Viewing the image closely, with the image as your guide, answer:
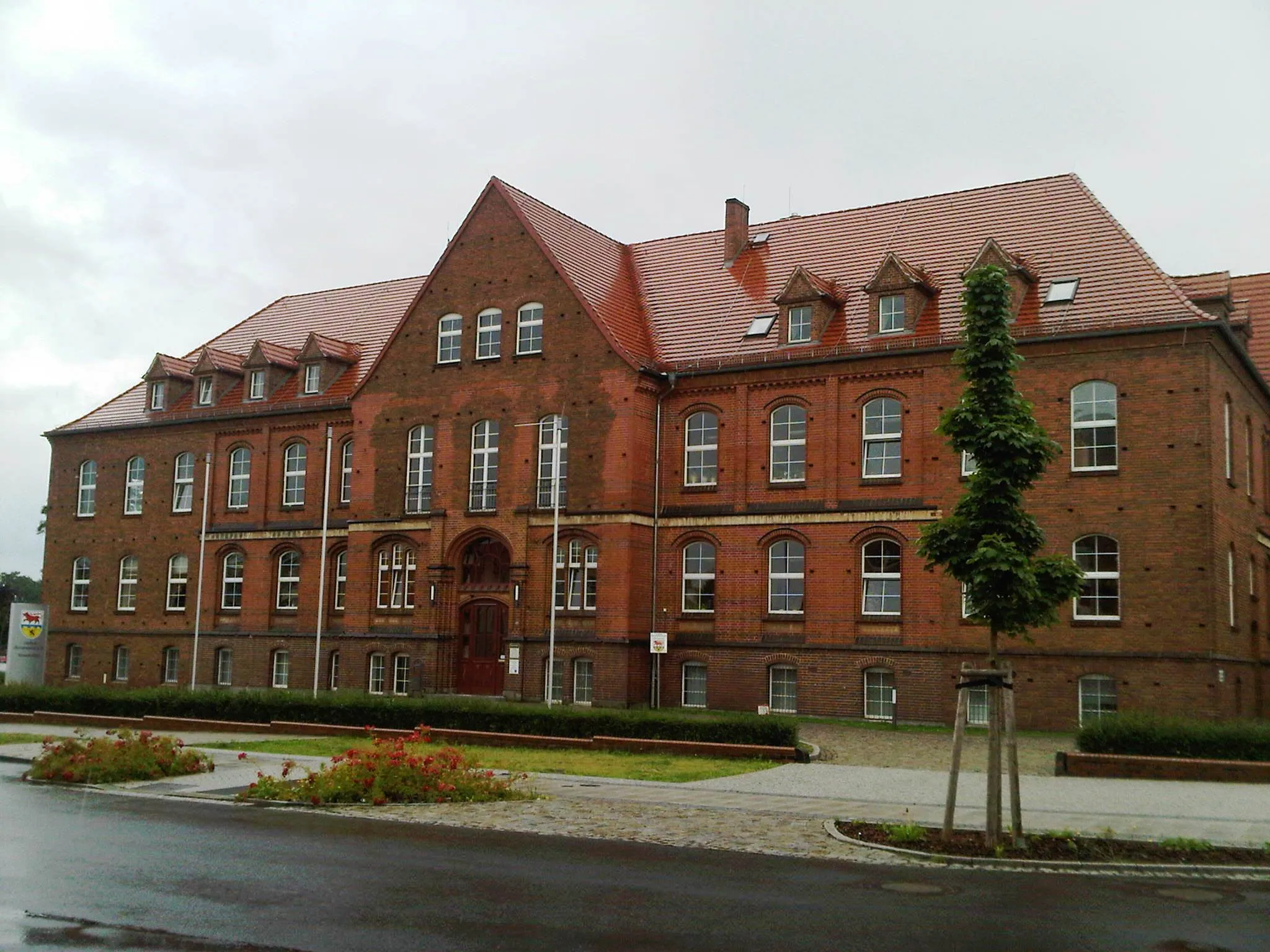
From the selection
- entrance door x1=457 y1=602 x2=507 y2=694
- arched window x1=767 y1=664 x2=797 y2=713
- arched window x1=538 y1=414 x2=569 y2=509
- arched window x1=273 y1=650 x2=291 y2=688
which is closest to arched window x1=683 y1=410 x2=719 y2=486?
arched window x1=538 y1=414 x2=569 y2=509

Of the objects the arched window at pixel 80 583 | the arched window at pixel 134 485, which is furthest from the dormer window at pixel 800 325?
the arched window at pixel 80 583

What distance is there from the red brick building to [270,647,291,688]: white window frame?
0.50 feet

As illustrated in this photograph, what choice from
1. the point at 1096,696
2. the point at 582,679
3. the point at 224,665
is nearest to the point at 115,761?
the point at 582,679

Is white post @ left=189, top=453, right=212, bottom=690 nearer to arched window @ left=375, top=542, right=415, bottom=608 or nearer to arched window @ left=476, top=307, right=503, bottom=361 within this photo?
arched window @ left=375, top=542, right=415, bottom=608

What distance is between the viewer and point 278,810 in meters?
17.4

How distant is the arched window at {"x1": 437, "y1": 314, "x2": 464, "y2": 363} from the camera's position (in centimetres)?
4047

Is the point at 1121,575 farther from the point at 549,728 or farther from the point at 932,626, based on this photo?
the point at 549,728

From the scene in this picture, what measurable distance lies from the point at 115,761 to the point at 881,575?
2015 centimetres

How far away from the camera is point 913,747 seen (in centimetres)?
2703

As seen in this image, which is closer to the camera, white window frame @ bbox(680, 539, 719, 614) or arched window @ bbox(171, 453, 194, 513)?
white window frame @ bbox(680, 539, 719, 614)

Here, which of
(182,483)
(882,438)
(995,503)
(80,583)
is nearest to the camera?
(995,503)

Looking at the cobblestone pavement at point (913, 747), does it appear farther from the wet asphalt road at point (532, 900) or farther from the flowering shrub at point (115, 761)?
the flowering shrub at point (115, 761)

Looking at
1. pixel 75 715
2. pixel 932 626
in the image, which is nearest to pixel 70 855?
pixel 75 715

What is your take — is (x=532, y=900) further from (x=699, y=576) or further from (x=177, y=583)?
(x=177, y=583)
